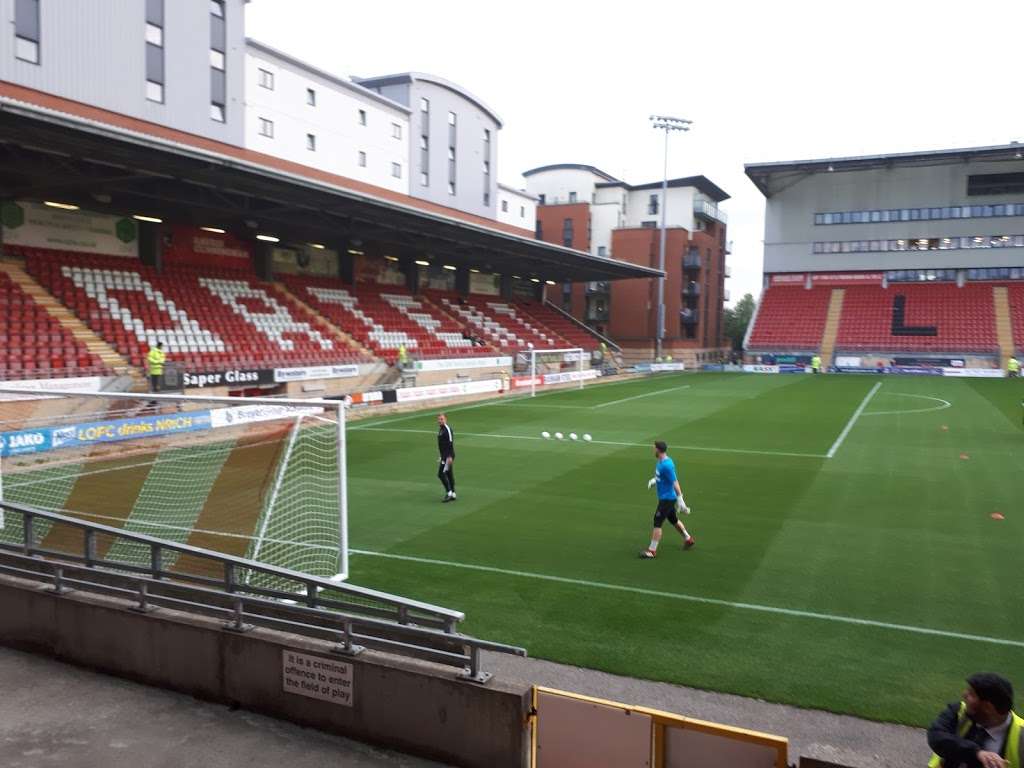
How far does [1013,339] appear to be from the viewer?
54500 millimetres

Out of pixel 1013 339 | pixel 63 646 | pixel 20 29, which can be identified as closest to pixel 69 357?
pixel 20 29

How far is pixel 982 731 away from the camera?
450 cm

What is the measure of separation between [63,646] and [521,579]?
5295mm

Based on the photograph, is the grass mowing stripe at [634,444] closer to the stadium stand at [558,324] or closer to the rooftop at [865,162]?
the stadium stand at [558,324]

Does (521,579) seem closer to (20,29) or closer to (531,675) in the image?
(531,675)

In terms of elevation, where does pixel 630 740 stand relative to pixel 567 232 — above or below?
below

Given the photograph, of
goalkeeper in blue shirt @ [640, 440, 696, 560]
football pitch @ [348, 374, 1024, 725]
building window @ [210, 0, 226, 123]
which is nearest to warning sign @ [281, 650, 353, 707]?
football pitch @ [348, 374, 1024, 725]

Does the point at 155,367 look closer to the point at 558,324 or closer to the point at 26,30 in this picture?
the point at 26,30

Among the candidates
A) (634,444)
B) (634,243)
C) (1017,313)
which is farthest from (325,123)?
(1017,313)

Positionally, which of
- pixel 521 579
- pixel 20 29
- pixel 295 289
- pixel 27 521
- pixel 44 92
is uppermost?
pixel 20 29

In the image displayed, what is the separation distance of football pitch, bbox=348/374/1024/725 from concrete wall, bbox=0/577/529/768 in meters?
2.16

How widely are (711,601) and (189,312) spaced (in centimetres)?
2487

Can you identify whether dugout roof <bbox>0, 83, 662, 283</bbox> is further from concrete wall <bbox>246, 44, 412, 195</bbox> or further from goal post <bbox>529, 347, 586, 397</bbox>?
goal post <bbox>529, 347, 586, 397</bbox>

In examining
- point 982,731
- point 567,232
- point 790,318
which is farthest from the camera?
point 567,232
